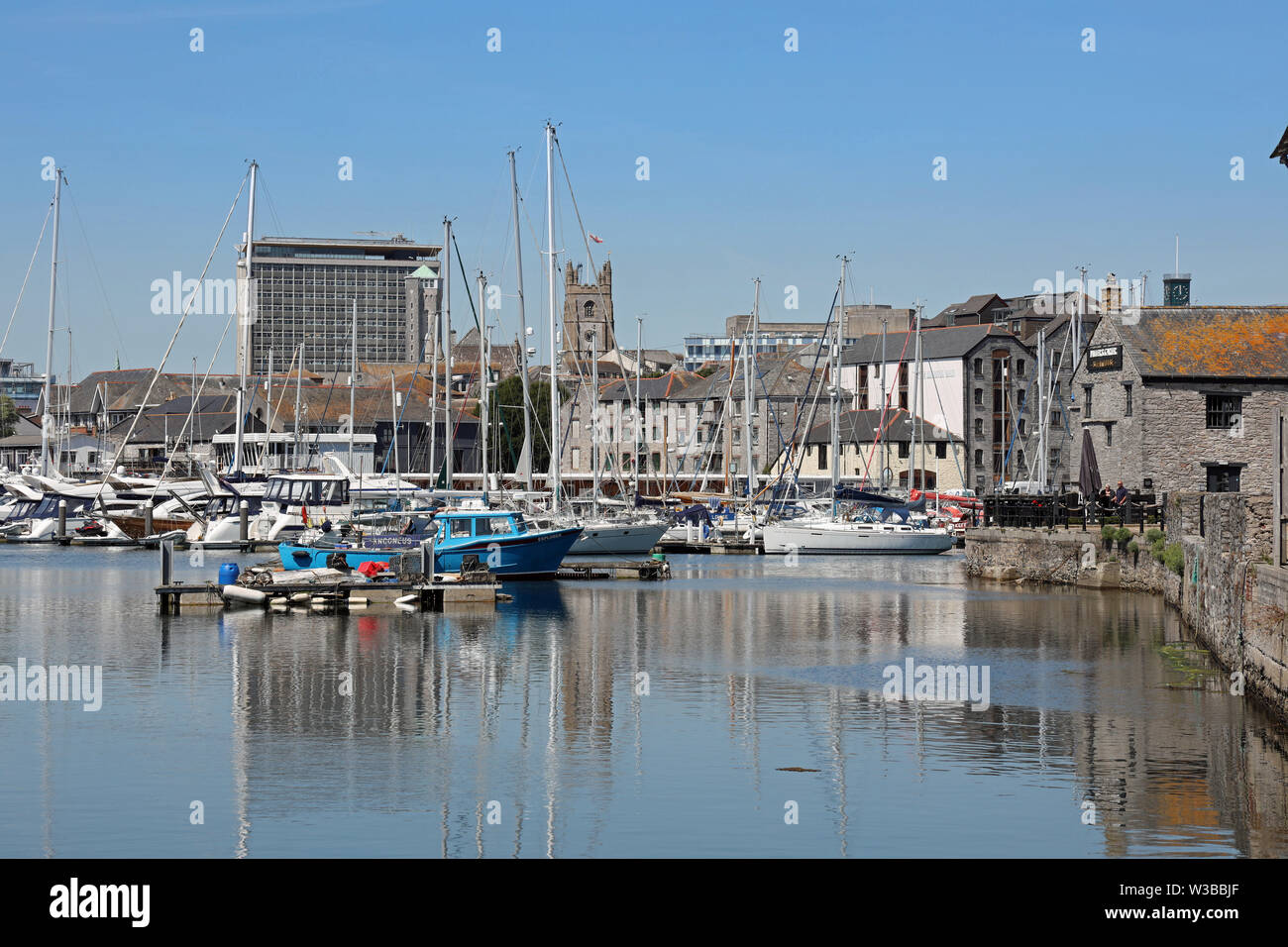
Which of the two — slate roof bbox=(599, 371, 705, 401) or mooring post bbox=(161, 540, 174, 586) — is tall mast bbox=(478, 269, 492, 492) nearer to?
mooring post bbox=(161, 540, 174, 586)

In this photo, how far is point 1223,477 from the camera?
55031 mm

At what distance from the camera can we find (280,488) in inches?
3479

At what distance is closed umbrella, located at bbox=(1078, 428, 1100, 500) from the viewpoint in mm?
56750

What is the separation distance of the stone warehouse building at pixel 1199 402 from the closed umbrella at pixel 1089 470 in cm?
103

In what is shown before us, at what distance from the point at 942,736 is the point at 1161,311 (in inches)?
1501

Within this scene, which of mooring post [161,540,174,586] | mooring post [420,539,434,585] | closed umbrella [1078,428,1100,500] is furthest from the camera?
closed umbrella [1078,428,1100,500]

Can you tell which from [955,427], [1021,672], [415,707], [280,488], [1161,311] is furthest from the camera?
[955,427]

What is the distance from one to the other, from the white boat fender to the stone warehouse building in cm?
3057

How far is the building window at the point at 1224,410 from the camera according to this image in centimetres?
5494

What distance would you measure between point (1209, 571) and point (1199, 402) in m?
24.3

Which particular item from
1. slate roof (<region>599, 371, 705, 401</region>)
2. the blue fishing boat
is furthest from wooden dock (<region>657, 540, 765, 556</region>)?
slate roof (<region>599, 371, 705, 401</region>)

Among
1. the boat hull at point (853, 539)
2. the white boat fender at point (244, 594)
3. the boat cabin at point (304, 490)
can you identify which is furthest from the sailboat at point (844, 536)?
the white boat fender at point (244, 594)
